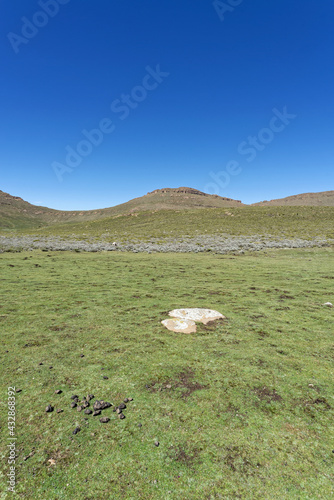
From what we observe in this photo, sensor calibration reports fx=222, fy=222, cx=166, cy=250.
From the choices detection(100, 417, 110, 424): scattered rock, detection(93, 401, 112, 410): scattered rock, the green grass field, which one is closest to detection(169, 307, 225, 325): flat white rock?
the green grass field

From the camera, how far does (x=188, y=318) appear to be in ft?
24.0

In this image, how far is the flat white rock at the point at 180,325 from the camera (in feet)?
21.6

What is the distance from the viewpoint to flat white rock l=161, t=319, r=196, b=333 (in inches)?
259

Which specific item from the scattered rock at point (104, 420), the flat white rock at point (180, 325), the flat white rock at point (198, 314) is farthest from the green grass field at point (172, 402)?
the flat white rock at point (198, 314)

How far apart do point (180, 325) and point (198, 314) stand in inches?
38.7

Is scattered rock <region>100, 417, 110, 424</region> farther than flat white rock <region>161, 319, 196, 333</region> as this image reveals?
No

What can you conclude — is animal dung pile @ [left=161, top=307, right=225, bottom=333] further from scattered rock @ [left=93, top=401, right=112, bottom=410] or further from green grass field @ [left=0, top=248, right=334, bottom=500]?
scattered rock @ [left=93, top=401, right=112, bottom=410]

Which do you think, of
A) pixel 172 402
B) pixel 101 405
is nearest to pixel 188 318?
pixel 172 402

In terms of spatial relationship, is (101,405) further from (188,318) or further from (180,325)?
(188,318)

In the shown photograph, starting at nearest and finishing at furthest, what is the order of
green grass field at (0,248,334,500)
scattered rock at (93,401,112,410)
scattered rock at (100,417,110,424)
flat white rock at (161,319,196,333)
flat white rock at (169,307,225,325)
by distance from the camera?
1. green grass field at (0,248,334,500)
2. scattered rock at (100,417,110,424)
3. scattered rock at (93,401,112,410)
4. flat white rock at (161,319,196,333)
5. flat white rock at (169,307,225,325)

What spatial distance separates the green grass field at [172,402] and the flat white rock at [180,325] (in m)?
0.30

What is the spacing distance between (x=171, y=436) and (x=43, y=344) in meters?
4.04

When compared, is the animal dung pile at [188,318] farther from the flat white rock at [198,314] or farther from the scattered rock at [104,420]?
the scattered rock at [104,420]

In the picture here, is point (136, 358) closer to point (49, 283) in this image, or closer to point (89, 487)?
point (89, 487)
